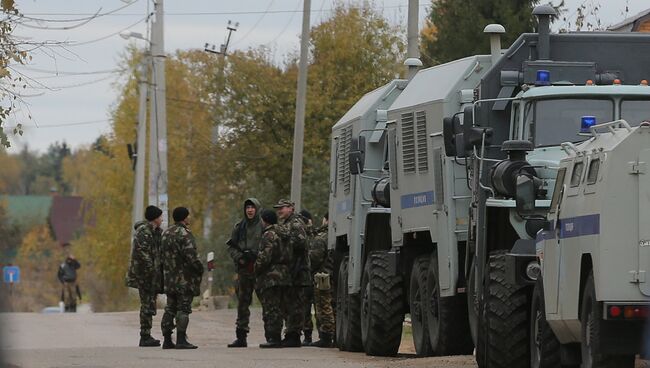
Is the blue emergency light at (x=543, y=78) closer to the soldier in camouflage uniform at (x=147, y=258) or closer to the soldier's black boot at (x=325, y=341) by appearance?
the soldier in camouflage uniform at (x=147, y=258)

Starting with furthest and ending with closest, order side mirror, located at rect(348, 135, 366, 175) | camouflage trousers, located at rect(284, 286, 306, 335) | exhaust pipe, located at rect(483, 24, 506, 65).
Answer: camouflage trousers, located at rect(284, 286, 306, 335), side mirror, located at rect(348, 135, 366, 175), exhaust pipe, located at rect(483, 24, 506, 65)

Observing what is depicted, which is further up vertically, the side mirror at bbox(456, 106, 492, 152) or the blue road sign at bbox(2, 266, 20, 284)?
the side mirror at bbox(456, 106, 492, 152)

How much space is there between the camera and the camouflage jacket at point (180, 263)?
68.4 ft

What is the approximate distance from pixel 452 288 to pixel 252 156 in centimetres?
2980

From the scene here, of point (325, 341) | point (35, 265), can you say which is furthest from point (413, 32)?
point (35, 265)

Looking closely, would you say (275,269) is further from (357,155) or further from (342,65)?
(342,65)

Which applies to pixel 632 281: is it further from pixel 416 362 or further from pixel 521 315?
pixel 416 362

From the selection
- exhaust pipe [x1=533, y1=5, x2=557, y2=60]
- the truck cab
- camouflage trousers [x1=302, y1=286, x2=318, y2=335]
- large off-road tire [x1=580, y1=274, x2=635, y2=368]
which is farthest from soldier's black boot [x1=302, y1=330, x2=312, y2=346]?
large off-road tire [x1=580, y1=274, x2=635, y2=368]

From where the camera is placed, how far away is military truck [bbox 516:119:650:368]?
10219 millimetres

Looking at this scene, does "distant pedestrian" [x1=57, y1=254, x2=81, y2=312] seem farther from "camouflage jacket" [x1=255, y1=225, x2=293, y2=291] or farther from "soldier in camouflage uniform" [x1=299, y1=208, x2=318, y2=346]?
"camouflage jacket" [x1=255, y1=225, x2=293, y2=291]

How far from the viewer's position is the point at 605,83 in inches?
623

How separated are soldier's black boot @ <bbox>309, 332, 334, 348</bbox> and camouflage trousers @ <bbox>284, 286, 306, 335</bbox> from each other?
95 centimetres

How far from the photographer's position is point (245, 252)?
72.3 feet

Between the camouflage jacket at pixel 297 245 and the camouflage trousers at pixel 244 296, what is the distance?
642 mm
